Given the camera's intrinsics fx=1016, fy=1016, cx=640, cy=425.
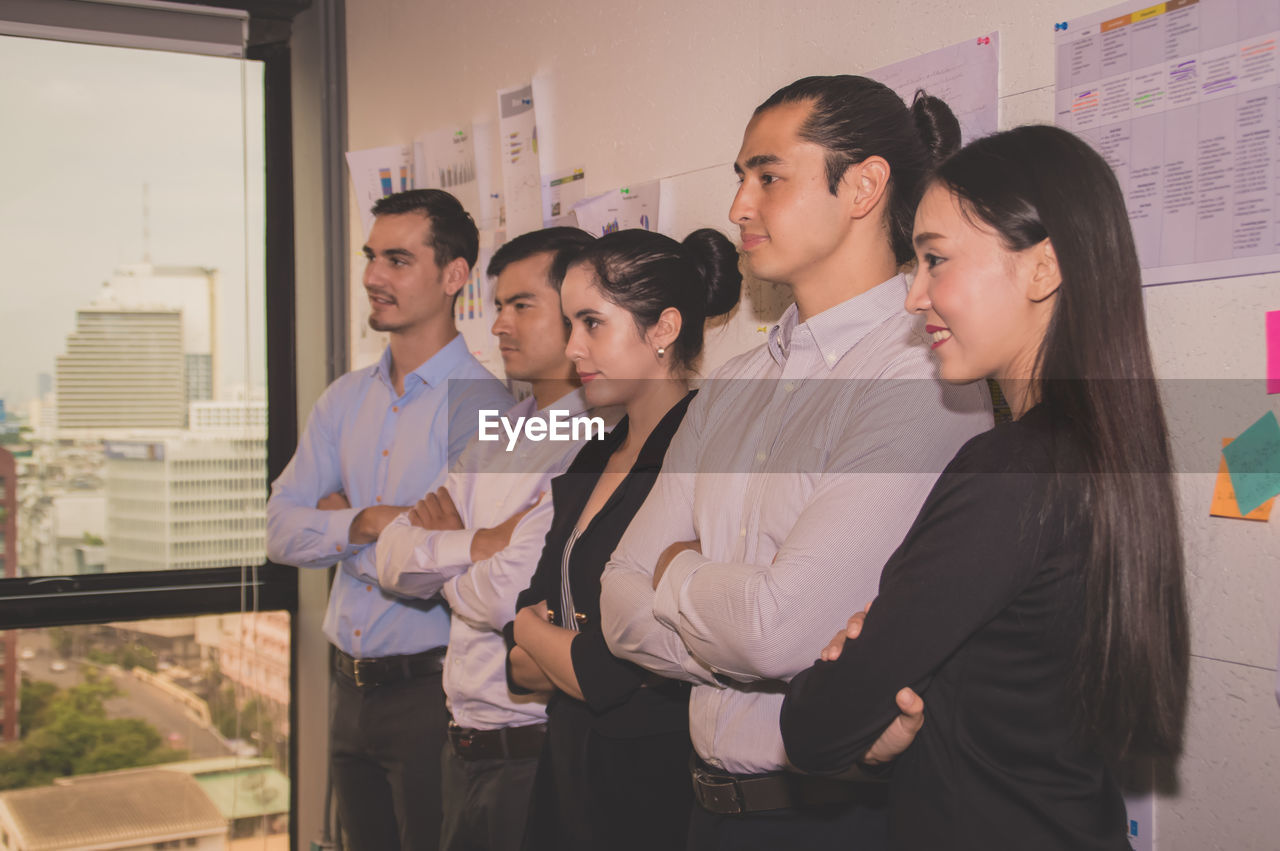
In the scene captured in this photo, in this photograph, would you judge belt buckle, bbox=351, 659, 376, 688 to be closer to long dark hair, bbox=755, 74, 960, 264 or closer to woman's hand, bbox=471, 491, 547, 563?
woman's hand, bbox=471, 491, 547, 563

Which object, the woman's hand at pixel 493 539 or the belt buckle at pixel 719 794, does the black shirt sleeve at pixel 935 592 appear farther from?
the woman's hand at pixel 493 539

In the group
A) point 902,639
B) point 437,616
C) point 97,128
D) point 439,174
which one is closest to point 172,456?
point 97,128

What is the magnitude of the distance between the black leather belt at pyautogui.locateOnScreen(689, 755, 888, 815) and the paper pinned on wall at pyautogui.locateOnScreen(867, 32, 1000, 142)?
3.14ft

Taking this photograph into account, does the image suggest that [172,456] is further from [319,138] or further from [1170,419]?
[1170,419]

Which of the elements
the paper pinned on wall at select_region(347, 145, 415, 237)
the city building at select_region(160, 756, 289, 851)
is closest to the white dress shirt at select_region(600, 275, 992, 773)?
the paper pinned on wall at select_region(347, 145, 415, 237)

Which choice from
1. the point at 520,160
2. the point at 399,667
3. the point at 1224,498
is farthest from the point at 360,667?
the point at 1224,498

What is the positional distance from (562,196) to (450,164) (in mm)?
777

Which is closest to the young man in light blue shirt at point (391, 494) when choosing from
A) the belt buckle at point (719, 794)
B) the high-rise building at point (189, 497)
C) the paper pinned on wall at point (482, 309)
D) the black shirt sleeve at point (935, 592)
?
the paper pinned on wall at point (482, 309)

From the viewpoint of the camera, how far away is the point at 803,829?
1.30 m

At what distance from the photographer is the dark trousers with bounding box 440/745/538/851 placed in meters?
2.07

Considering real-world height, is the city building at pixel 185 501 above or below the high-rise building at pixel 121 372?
below

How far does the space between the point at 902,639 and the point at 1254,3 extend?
0.86 metres

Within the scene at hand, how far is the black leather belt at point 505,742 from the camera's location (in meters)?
2.10

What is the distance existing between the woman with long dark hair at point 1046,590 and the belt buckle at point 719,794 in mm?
257
